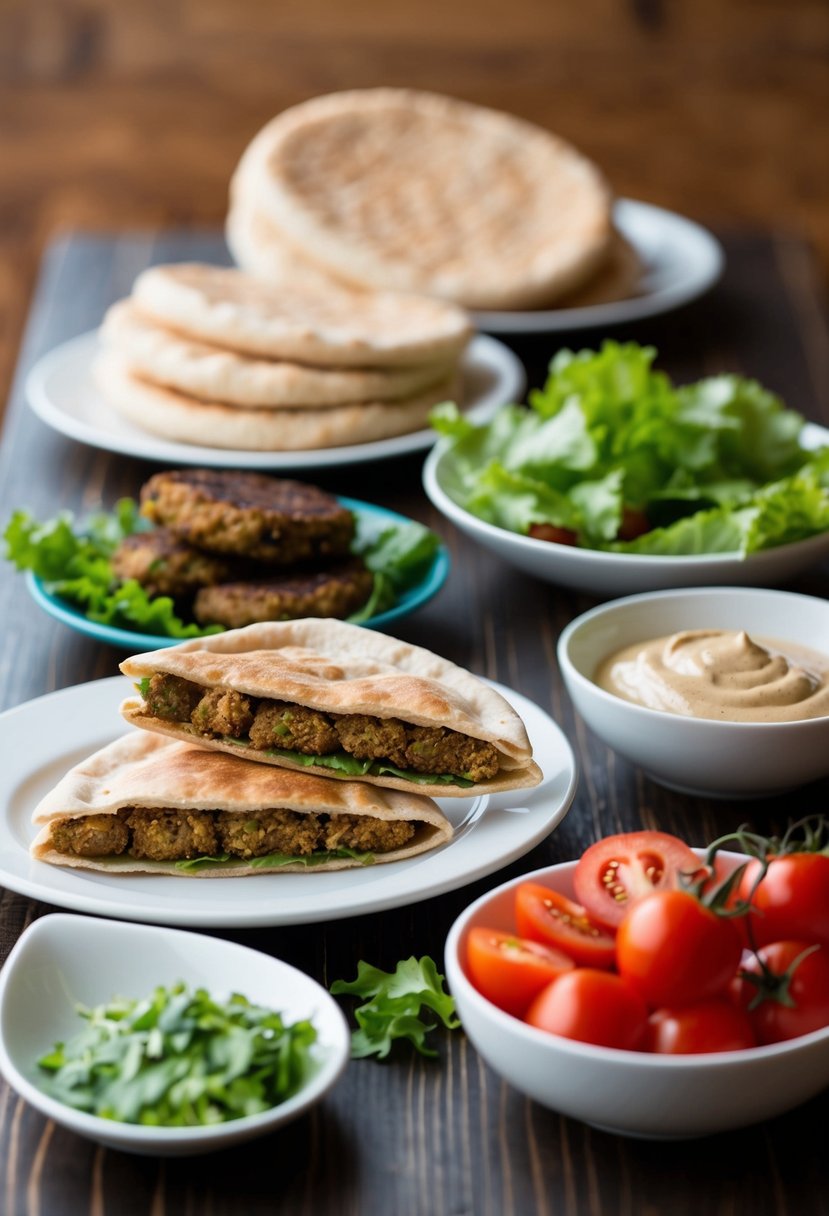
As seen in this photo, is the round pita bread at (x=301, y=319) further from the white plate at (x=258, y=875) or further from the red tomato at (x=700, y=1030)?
the red tomato at (x=700, y=1030)

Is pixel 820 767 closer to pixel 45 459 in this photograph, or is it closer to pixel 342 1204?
pixel 342 1204

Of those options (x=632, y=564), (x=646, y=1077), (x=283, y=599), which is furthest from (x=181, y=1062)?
(x=632, y=564)

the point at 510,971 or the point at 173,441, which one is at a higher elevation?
the point at 510,971

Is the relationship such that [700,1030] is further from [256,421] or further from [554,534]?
[256,421]

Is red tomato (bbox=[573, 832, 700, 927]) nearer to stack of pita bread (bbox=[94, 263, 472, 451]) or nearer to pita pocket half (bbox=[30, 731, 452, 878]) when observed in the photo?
pita pocket half (bbox=[30, 731, 452, 878])

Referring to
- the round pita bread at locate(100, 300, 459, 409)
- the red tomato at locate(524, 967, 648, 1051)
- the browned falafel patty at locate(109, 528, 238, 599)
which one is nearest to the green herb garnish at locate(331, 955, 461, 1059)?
the red tomato at locate(524, 967, 648, 1051)

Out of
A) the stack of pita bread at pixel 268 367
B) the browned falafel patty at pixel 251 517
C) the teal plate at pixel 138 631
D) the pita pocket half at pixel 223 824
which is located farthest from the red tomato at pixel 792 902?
the stack of pita bread at pixel 268 367
